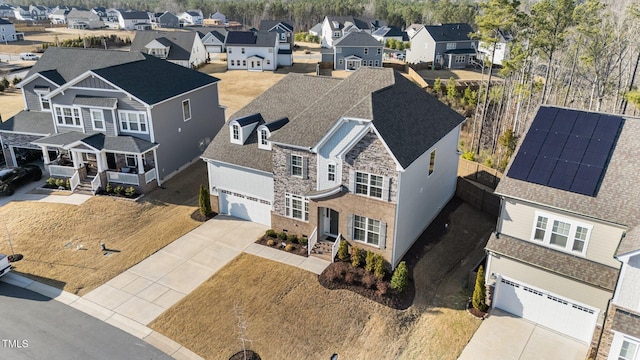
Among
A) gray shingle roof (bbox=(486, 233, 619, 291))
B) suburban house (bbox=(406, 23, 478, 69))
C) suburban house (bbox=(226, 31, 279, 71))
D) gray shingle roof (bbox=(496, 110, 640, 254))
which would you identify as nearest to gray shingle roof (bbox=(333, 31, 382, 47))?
suburban house (bbox=(406, 23, 478, 69))

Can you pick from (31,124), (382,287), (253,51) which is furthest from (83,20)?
(382,287)

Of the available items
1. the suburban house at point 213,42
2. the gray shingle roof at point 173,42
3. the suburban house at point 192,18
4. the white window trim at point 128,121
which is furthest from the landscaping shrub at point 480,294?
the suburban house at point 192,18

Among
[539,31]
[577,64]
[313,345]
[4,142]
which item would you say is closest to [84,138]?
[4,142]

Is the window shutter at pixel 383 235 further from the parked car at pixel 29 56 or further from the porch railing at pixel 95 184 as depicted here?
the parked car at pixel 29 56

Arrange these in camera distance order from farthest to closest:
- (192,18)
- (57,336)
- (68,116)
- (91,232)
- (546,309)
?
(192,18)
(68,116)
(91,232)
(546,309)
(57,336)

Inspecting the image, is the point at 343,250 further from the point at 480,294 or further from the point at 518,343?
the point at 518,343

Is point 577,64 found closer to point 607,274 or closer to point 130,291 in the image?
point 607,274
